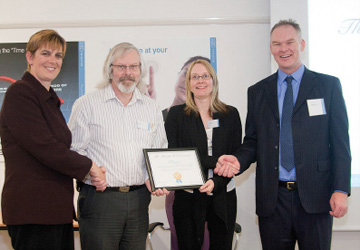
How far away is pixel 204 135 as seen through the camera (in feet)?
8.71

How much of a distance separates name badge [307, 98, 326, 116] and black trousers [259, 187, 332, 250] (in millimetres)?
540

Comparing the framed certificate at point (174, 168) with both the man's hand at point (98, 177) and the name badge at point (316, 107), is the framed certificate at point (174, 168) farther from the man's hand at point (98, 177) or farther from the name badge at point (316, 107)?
the name badge at point (316, 107)

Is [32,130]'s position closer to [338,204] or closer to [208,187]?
[208,187]

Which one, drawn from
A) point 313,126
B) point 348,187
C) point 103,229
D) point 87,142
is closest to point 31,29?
point 87,142

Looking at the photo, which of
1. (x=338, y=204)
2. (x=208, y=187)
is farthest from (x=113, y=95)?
(x=338, y=204)

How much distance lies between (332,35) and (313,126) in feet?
5.92

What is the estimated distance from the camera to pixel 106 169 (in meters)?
2.20

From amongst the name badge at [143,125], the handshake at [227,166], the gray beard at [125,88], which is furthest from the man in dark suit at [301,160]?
the gray beard at [125,88]

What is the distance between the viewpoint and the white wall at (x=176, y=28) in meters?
3.91

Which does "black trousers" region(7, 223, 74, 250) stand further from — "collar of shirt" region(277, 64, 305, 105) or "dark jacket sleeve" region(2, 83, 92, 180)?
"collar of shirt" region(277, 64, 305, 105)

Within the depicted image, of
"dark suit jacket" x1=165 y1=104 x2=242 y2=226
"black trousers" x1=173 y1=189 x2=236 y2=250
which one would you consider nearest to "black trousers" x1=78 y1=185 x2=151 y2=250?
"black trousers" x1=173 y1=189 x2=236 y2=250

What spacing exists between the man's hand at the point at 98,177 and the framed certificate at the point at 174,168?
1.01 ft

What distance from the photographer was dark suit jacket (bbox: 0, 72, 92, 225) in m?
1.87

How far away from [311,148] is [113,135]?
51.8 inches
